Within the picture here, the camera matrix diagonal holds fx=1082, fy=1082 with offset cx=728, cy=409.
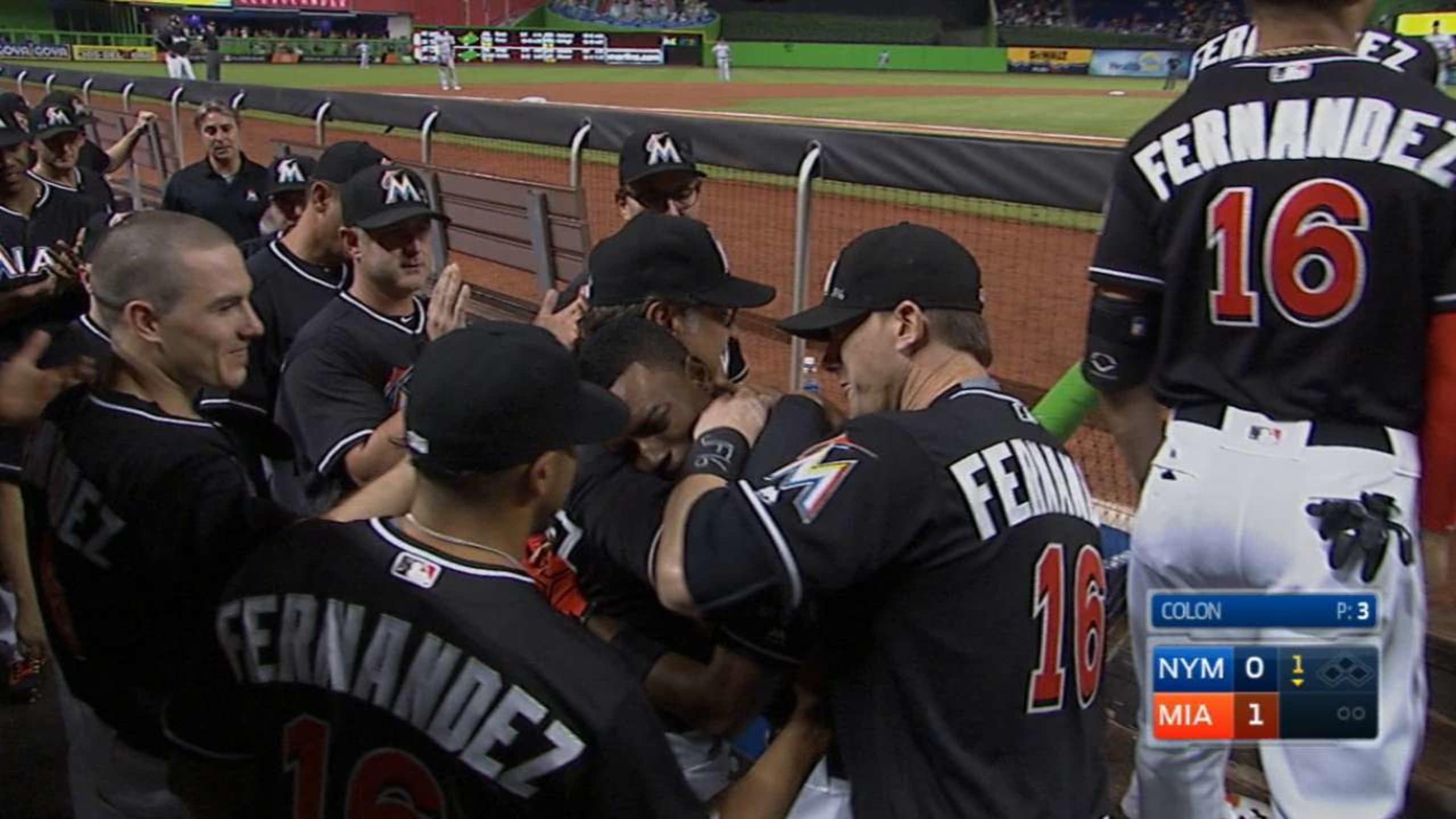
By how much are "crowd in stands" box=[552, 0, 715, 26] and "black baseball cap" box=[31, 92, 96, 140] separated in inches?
1774

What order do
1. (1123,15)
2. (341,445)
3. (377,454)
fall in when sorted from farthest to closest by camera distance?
(1123,15), (341,445), (377,454)

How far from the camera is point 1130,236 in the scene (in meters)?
2.38

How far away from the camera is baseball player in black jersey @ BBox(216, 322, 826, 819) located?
1.45m

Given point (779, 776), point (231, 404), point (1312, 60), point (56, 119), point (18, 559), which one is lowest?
point (18, 559)

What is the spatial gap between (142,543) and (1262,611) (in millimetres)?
2184

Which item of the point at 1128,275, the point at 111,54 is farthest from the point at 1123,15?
the point at 1128,275

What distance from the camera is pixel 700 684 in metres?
1.92

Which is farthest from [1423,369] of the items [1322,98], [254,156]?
[254,156]

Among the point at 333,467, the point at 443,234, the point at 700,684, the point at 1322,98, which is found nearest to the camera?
the point at 700,684

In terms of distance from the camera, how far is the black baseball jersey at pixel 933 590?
5.31 ft

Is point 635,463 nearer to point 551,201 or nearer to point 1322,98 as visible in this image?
point 1322,98

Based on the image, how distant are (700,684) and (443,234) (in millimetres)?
5033

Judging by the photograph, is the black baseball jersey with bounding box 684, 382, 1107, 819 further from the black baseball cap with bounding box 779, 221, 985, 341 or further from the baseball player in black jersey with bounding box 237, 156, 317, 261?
the baseball player in black jersey with bounding box 237, 156, 317, 261

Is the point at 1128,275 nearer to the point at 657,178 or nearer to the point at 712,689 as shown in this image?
the point at 712,689
